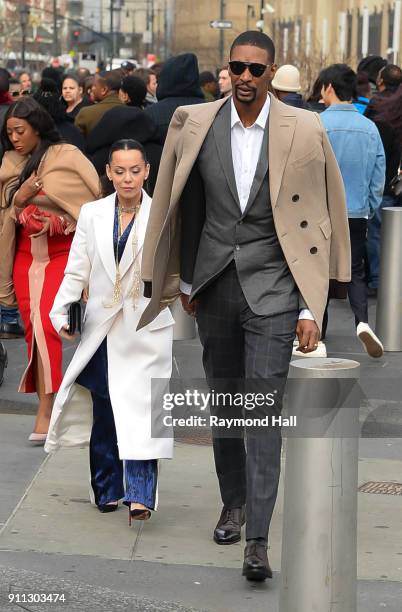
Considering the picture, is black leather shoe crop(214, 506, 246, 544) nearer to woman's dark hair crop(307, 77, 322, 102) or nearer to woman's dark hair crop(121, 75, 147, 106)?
woman's dark hair crop(307, 77, 322, 102)

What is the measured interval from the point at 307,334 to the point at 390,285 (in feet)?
16.1

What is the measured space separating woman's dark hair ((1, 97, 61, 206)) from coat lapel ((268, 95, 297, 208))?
2342 millimetres

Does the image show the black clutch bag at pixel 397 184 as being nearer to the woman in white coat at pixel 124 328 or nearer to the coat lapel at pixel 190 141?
the woman in white coat at pixel 124 328

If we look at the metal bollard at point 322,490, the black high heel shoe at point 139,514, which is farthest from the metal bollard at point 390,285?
the metal bollard at point 322,490

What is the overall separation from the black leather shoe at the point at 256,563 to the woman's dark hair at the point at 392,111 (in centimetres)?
713

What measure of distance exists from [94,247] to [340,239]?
114cm

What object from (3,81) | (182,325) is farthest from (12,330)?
(3,81)

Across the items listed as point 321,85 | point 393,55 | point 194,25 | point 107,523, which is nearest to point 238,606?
point 107,523

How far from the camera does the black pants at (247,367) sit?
5359 mm

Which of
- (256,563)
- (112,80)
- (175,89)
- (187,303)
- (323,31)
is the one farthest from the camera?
(323,31)

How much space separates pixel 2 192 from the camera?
26.8 ft

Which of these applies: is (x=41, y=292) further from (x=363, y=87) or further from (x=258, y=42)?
(x=363, y=87)

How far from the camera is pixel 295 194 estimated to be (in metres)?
5.40

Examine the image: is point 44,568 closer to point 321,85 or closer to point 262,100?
point 262,100
